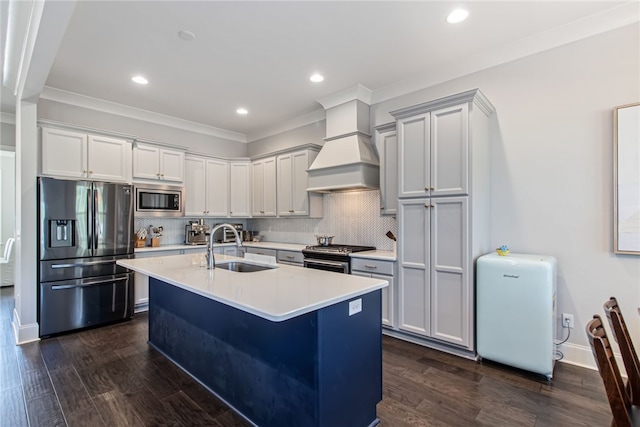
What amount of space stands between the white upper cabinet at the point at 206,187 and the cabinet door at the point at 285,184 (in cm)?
105

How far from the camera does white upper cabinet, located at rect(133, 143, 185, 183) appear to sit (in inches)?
171

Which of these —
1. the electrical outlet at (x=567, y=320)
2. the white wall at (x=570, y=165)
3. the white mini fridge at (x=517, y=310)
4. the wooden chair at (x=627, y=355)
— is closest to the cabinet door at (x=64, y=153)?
the white mini fridge at (x=517, y=310)

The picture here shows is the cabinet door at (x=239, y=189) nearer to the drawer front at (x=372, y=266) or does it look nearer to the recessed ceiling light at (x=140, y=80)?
the recessed ceiling light at (x=140, y=80)

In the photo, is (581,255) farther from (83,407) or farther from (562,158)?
(83,407)

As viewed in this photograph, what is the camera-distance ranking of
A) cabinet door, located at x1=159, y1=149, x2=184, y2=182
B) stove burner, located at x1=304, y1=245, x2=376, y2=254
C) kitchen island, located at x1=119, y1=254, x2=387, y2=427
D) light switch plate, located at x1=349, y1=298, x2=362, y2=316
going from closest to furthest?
kitchen island, located at x1=119, y1=254, x2=387, y2=427
light switch plate, located at x1=349, y1=298, x2=362, y2=316
stove burner, located at x1=304, y1=245, x2=376, y2=254
cabinet door, located at x1=159, y1=149, x2=184, y2=182

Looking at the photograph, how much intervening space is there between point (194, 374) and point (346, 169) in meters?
2.70

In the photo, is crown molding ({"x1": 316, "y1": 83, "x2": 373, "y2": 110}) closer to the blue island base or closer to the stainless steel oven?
the stainless steel oven

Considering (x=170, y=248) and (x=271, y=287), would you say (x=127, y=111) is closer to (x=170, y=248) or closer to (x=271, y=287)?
(x=170, y=248)

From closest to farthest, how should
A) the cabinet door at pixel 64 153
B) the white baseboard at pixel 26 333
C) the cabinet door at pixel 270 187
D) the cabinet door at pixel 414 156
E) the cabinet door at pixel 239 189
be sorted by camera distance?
the cabinet door at pixel 414 156, the white baseboard at pixel 26 333, the cabinet door at pixel 64 153, the cabinet door at pixel 270 187, the cabinet door at pixel 239 189

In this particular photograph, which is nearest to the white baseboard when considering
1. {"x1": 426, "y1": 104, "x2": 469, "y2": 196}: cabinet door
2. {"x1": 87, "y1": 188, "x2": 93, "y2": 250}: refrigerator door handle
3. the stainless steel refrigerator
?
the stainless steel refrigerator

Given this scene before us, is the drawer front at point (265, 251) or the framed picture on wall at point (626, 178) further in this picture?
the drawer front at point (265, 251)

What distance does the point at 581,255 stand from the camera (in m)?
2.69

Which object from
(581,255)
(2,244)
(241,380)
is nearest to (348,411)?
(241,380)

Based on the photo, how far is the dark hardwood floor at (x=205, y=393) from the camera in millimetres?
2049
